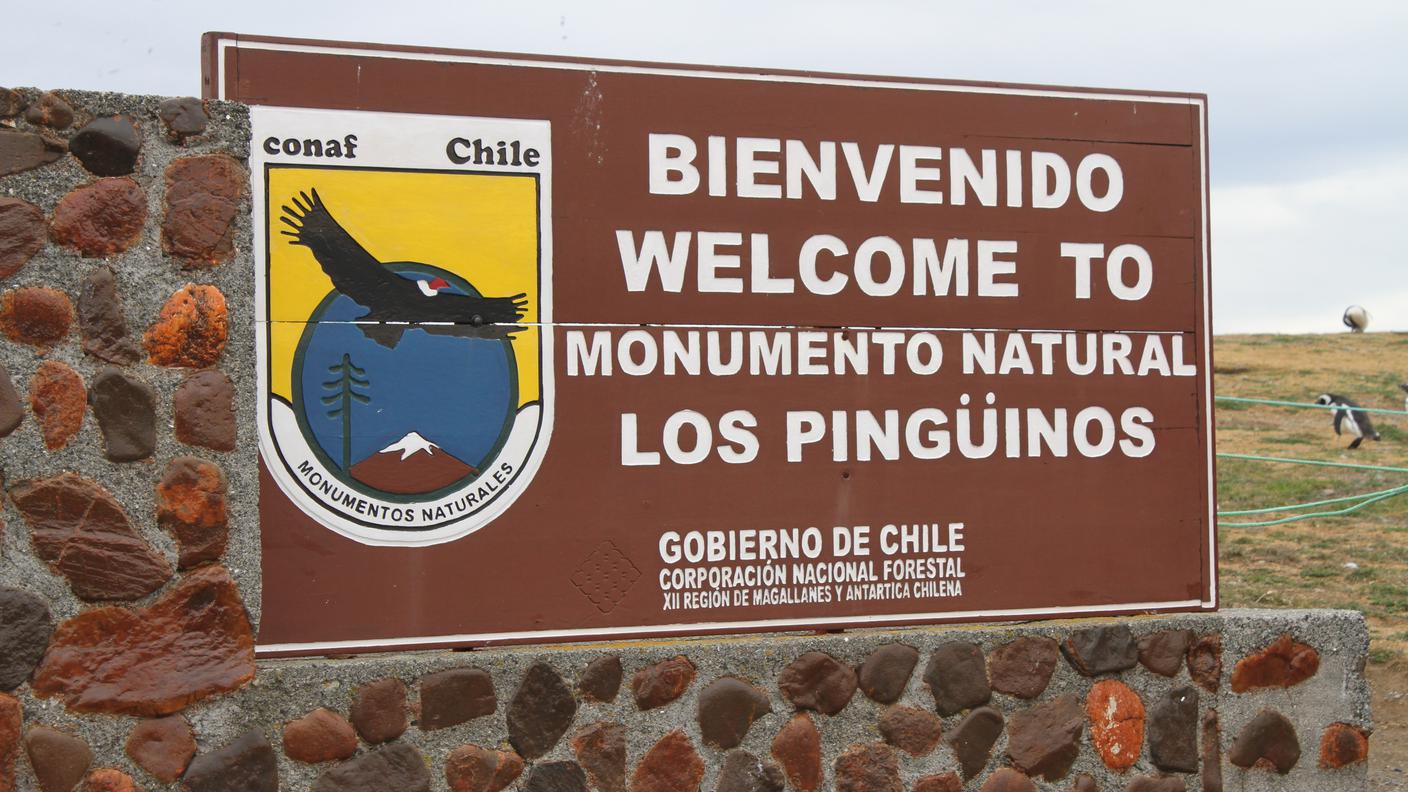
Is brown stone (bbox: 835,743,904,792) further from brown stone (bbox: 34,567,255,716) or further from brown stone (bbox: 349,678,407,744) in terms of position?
brown stone (bbox: 34,567,255,716)

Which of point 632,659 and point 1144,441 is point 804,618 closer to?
point 632,659

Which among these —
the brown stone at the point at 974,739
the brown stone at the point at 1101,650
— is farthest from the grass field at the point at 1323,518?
the brown stone at the point at 974,739

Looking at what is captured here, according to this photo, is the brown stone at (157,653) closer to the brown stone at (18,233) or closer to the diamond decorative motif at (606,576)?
the brown stone at (18,233)

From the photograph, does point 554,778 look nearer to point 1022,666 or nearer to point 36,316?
point 1022,666

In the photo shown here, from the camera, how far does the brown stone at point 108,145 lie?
382cm

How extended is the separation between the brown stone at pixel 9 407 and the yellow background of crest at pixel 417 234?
0.77 m

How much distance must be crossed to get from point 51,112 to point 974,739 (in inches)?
129

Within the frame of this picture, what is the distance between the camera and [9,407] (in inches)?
145

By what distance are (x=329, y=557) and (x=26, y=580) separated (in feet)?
2.94

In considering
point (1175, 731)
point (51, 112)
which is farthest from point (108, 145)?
point (1175, 731)

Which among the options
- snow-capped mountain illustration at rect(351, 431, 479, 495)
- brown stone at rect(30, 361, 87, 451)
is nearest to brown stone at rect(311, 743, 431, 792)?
snow-capped mountain illustration at rect(351, 431, 479, 495)

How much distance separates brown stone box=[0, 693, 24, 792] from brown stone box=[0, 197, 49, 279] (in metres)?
1.07

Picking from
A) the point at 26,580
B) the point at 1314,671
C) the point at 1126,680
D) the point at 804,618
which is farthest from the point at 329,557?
the point at 1314,671

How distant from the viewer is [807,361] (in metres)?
4.77
